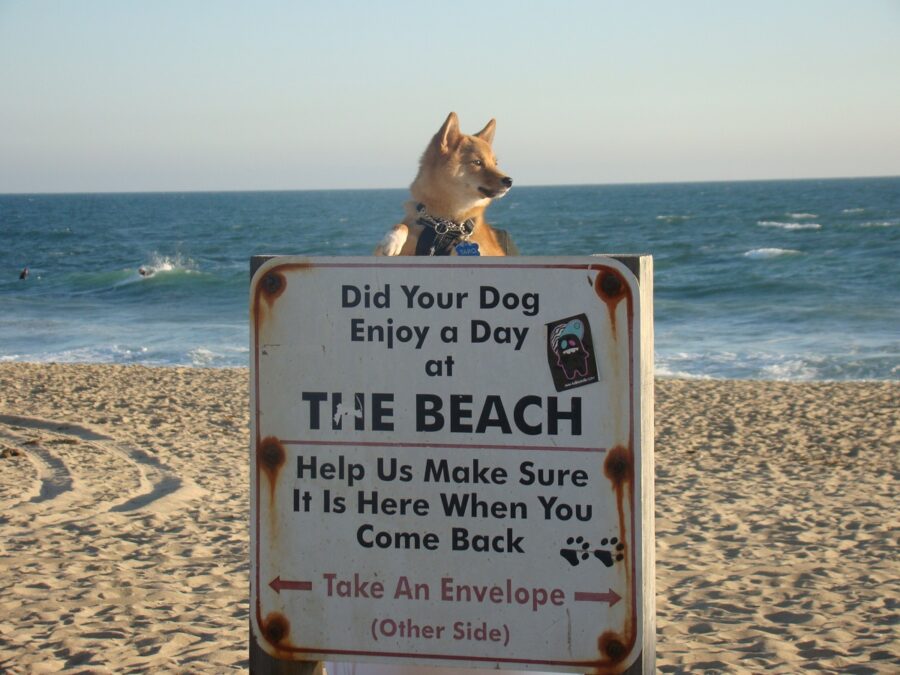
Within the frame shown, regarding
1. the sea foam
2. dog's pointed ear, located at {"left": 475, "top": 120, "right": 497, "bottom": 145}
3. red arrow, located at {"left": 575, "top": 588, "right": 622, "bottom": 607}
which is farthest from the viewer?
the sea foam

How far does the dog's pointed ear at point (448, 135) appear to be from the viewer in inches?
152

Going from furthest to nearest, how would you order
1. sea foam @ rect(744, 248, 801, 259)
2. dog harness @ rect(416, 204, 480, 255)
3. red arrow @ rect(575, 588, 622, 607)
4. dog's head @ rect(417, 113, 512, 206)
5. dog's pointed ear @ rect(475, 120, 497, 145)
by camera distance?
sea foam @ rect(744, 248, 801, 259) → dog's pointed ear @ rect(475, 120, 497, 145) → dog's head @ rect(417, 113, 512, 206) → dog harness @ rect(416, 204, 480, 255) → red arrow @ rect(575, 588, 622, 607)

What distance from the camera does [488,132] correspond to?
410cm

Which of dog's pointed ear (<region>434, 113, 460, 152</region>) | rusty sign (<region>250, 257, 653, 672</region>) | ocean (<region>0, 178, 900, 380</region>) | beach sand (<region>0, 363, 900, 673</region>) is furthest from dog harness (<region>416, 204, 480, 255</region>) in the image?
ocean (<region>0, 178, 900, 380</region>)

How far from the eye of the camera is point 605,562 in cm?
160

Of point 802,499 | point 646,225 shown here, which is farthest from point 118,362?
point 646,225

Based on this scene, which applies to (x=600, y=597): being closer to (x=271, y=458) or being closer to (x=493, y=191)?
(x=271, y=458)

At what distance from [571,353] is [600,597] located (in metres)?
0.39

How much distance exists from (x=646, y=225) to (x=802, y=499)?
2302 inches

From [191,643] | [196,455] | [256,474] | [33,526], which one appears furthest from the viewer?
[196,455]

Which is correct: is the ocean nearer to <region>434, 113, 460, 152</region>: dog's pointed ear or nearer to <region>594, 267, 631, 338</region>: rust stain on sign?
<region>434, 113, 460, 152</region>: dog's pointed ear

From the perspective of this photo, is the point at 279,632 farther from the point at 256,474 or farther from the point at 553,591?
→ the point at 553,591

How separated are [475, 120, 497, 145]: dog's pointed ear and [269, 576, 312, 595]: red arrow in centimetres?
269

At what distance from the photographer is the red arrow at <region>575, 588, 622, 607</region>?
62.8 inches
